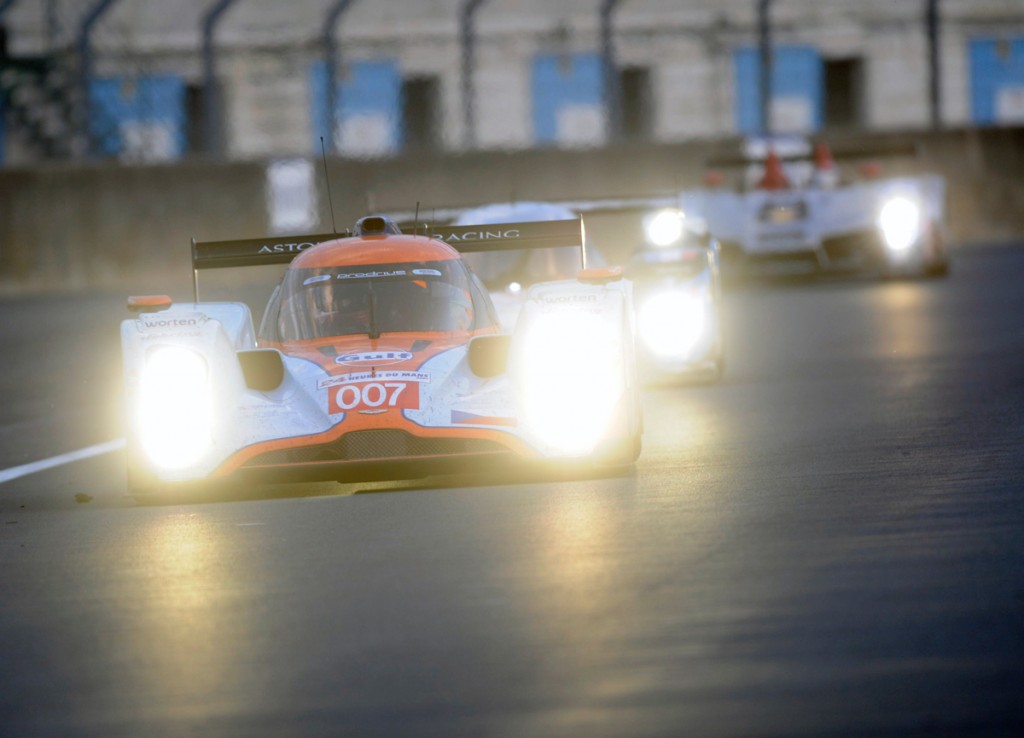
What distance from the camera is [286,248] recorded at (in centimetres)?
1072

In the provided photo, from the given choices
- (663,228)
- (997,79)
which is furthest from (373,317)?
(997,79)

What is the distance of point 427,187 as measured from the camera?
95.9 feet

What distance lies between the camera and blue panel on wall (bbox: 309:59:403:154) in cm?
3331

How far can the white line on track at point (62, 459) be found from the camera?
1050cm

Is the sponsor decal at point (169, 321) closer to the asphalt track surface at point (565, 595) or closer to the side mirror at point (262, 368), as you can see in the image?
the side mirror at point (262, 368)

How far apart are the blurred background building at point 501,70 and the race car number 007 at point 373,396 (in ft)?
70.2

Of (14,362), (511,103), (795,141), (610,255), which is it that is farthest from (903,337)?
(511,103)

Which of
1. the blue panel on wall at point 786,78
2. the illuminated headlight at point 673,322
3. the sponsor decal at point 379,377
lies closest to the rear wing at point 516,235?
the sponsor decal at point 379,377

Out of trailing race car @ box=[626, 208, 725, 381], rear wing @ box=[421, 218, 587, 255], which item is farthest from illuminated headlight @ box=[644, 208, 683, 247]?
rear wing @ box=[421, 218, 587, 255]

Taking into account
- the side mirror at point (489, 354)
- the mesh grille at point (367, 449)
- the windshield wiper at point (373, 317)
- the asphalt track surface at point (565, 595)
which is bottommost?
the asphalt track surface at point (565, 595)

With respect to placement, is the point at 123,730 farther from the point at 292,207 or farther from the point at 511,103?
the point at 511,103

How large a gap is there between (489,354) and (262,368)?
0.94 meters

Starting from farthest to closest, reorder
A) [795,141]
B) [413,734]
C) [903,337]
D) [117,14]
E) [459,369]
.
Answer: [117,14] < [795,141] < [903,337] < [459,369] < [413,734]

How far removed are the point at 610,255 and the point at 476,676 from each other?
11119mm
